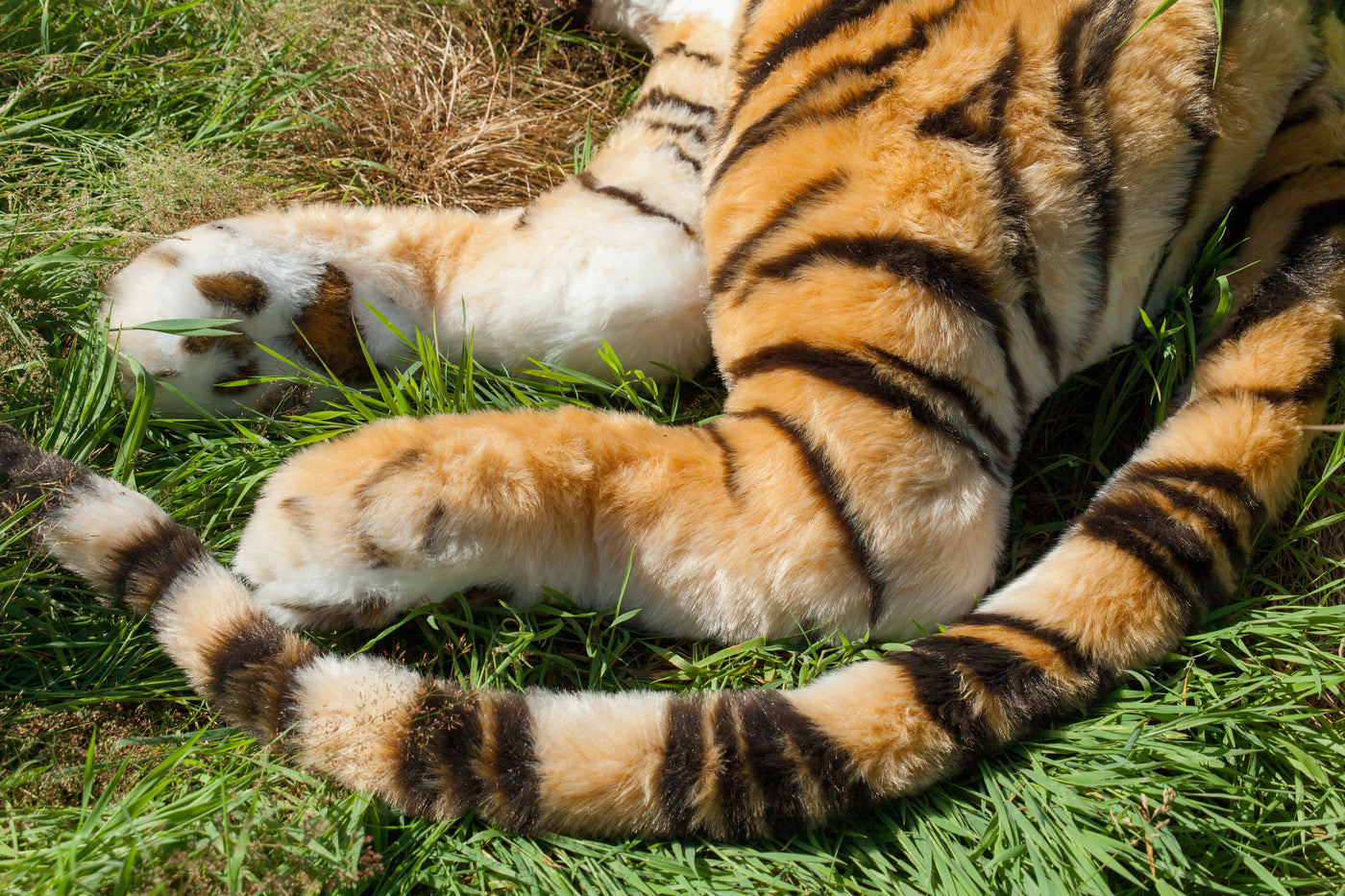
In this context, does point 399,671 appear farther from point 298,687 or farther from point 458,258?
point 458,258

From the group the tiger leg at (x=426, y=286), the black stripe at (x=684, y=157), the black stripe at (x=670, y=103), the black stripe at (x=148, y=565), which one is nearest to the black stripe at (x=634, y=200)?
the tiger leg at (x=426, y=286)

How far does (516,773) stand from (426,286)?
116 cm

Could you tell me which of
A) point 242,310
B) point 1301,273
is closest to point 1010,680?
point 1301,273

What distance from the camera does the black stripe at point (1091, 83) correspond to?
67.1 inches

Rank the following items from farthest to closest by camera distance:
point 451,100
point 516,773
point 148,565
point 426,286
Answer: point 451,100
point 426,286
point 148,565
point 516,773

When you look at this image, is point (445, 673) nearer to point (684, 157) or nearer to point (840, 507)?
point (840, 507)

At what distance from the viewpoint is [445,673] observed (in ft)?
5.90

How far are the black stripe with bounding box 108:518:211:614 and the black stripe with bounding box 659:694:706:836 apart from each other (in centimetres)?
93

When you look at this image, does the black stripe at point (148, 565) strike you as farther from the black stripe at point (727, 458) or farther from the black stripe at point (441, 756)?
the black stripe at point (727, 458)

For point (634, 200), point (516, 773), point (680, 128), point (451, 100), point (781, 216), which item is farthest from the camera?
point (451, 100)

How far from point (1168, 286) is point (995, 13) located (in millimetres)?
726

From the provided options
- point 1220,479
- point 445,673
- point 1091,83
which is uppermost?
point 1091,83

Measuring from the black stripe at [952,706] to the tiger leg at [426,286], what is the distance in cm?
96

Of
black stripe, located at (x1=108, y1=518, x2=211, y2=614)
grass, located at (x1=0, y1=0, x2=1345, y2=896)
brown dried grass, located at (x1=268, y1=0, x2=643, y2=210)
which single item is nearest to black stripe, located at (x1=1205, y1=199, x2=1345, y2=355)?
grass, located at (x1=0, y1=0, x2=1345, y2=896)
